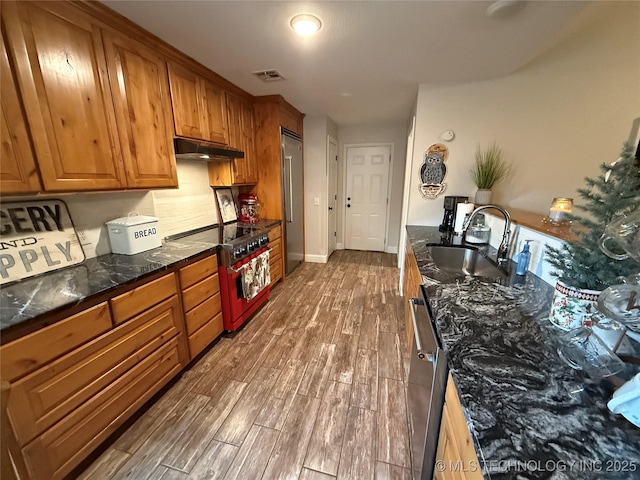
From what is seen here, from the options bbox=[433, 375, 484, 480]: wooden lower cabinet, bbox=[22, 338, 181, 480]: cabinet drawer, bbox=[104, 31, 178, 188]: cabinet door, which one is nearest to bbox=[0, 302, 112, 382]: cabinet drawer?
bbox=[22, 338, 181, 480]: cabinet drawer

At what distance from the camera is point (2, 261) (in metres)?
1.29

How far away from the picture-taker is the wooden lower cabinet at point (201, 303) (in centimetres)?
182

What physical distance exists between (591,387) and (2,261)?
7.95 feet

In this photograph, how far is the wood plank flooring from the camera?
4.21 ft

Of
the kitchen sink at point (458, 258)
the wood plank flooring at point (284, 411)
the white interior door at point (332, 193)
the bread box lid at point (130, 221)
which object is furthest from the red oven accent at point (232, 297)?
the white interior door at point (332, 193)

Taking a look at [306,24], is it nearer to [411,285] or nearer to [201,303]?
[411,285]

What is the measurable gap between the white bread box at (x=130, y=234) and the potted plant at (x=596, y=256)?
236 centimetres

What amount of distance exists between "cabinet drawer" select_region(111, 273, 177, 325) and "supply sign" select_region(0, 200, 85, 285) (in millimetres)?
540

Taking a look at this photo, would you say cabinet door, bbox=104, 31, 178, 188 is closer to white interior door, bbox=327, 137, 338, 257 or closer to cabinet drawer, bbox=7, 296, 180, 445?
cabinet drawer, bbox=7, 296, 180, 445

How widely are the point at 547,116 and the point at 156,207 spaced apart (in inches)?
143

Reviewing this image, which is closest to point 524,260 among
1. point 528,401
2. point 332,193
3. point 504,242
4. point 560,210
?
point 504,242

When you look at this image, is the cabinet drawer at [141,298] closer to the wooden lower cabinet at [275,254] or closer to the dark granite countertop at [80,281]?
the dark granite countertop at [80,281]

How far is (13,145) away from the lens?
3.74 feet

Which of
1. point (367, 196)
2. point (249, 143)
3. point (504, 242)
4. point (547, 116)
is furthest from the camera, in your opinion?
point (367, 196)
